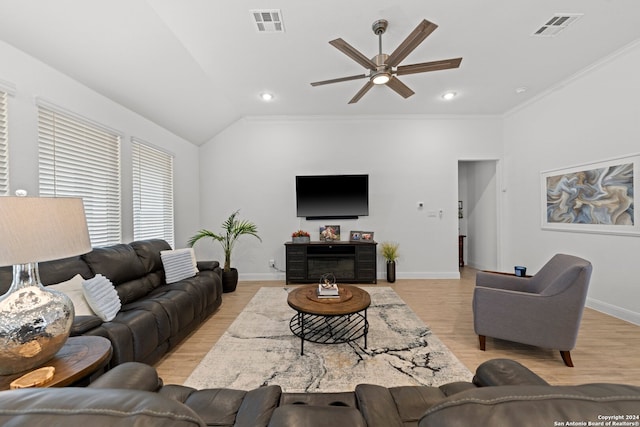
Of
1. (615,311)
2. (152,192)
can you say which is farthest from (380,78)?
(615,311)

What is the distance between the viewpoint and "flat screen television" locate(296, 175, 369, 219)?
4922mm

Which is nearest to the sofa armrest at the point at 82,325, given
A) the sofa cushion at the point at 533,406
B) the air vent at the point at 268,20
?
the sofa cushion at the point at 533,406

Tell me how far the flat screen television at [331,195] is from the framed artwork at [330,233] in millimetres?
266

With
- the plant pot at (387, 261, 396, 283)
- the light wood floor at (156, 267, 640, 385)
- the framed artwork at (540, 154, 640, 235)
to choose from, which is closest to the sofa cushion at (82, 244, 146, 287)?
the light wood floor at (156, 267, 640, 385)

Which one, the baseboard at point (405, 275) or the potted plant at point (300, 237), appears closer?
the potted plant at point (300, 237)

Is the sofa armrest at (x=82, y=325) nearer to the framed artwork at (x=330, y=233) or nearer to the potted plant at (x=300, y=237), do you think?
the potted plant at (x=300, y=237)

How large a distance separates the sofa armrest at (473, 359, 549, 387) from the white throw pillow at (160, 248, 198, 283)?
10.4 feet

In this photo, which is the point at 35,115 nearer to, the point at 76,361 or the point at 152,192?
the point at 152,192

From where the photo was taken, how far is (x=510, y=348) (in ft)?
8.16

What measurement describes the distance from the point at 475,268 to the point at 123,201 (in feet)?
21.9

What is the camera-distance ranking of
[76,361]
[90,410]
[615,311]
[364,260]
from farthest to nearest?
[364,260] < [615,311] < [76,361] < [90,410]

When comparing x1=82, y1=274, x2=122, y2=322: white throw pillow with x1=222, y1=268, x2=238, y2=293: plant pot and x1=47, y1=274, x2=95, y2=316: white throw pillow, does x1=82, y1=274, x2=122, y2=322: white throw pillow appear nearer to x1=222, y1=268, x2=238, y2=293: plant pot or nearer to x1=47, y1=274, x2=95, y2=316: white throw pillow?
x1=47, y1=274, x2=95, y2=316: white throw pillow

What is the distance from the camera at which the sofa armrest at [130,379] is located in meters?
0.98

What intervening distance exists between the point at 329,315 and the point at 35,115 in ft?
10.5
